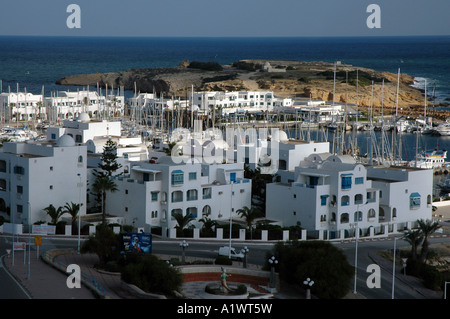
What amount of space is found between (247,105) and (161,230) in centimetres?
7833

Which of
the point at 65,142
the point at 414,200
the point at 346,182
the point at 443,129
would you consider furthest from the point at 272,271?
the point at 443,129

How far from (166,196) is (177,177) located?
134 centimetres

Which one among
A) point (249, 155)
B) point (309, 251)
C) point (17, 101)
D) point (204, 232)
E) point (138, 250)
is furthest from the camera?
point (17, 101)

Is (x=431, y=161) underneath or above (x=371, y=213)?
underneath

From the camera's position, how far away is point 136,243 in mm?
40656

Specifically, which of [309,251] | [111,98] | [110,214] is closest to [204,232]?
[110,214]

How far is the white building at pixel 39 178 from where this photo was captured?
1948 inches

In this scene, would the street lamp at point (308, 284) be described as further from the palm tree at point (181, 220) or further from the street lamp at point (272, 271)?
the palm tree at point (181, 220)

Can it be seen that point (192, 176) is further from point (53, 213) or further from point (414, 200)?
point (414, 200)

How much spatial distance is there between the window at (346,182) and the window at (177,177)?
32.1ft

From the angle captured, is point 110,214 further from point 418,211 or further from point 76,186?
point 418,211

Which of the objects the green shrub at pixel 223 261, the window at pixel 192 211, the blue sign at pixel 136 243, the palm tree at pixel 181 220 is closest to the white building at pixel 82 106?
the window at pixel 192 211

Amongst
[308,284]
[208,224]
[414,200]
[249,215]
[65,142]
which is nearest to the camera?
[308,284]
